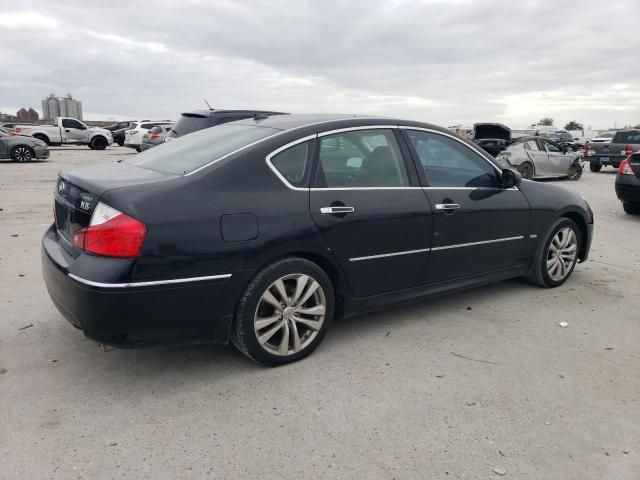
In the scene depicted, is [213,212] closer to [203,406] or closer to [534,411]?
[203,406]

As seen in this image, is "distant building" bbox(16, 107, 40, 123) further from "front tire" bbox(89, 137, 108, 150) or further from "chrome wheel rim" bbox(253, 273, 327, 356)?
"chrome wheel rim" bbox(253, 273, 327, 356)

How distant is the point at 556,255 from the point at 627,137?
55.4 feet

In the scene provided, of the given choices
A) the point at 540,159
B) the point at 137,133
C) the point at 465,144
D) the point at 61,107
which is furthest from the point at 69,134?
the point at 61,107

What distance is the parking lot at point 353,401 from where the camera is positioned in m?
2.55

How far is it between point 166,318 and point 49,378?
936 mm

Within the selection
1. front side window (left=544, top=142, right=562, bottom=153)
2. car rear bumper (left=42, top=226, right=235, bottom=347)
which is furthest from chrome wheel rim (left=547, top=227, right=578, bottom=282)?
front side window (left=544, top=142, right=562, bottom=153)

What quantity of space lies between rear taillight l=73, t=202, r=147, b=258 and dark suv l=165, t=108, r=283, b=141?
6.82 metres

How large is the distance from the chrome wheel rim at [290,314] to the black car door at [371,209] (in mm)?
304

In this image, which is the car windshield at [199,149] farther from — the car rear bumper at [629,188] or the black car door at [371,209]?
the car rear bumper at [629,188]

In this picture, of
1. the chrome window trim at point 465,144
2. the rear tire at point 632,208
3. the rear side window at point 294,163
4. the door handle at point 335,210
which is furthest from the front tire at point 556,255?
the rear tire at point 632,208

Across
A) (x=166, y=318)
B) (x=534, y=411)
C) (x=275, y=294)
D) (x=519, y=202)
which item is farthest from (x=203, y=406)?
(x=519, y=202)

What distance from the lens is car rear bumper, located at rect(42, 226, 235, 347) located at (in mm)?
2859

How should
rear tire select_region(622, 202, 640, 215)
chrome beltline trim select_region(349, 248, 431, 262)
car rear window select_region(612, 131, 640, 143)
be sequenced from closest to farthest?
chrome beltline trim select_region(349, 248, 431, 262)
rear tire select_region(622, 202, 640, 215)
car rear window select_region(612, 131, 640, 143)

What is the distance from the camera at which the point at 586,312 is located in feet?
15.1
